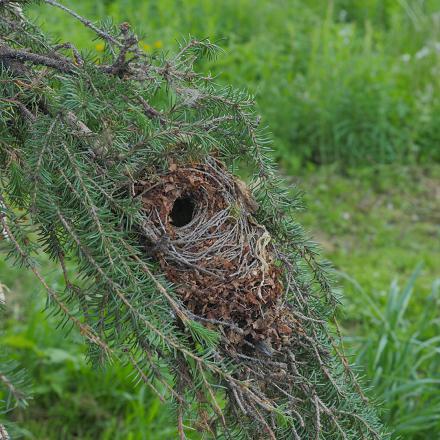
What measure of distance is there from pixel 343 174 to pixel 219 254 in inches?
173

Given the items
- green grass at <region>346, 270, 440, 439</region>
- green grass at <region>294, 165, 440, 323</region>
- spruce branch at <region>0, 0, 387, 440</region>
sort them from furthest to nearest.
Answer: green grass at <region>294, 165, 440, 323</region> < green grass at <region>346, 270, 440, 439</region> < spruce branch at <region>0, 0, 387, 440</region>

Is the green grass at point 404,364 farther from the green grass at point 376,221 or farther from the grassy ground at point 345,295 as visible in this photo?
the green grass at point 376,221

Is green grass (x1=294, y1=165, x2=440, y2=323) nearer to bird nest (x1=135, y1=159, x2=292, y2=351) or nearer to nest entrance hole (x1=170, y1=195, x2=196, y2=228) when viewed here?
nest entrance hole (x1=170, y1=195, x2=196, y2=228)

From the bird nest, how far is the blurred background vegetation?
5.55ft

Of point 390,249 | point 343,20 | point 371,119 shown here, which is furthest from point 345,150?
point 343,20

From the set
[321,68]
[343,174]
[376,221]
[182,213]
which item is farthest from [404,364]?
[321,68]

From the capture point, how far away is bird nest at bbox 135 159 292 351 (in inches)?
54.6

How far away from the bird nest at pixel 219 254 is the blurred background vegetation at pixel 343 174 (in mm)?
1691

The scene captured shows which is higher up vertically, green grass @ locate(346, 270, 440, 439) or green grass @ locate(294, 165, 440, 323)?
green grass @ locate(294, 165, 440, 323)

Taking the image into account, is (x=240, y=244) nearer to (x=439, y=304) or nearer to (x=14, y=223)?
(x=14, y=223)

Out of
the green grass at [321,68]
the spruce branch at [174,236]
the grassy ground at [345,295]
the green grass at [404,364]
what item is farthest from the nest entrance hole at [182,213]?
the green grass at [321,68]

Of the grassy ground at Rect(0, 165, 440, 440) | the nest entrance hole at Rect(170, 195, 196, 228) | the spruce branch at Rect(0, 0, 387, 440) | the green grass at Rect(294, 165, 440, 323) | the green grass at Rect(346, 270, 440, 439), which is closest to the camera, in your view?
the spruce branch at Rect(0, 0, 387, 440)

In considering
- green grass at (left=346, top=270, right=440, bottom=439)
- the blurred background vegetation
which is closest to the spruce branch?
green grass at (left=346, top=270, right=440, bottom=439)

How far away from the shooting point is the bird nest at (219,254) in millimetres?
1386
